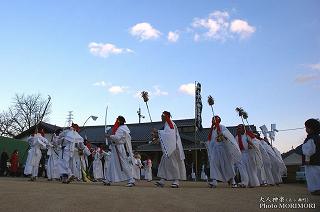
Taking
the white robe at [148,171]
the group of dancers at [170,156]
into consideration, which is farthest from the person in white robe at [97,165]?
the white robe at [148,171]

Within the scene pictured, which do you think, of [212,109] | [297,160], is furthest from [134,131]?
[212,109]

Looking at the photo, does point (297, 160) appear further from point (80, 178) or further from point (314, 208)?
point (314, 208)

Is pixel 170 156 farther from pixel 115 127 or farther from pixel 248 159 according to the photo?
pixel 248 159

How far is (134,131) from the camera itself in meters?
45.2

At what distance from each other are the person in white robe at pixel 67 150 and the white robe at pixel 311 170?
302 inches

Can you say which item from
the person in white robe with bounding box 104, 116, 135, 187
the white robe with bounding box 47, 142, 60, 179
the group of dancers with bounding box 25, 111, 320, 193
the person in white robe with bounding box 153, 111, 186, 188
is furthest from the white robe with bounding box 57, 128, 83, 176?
the person in white robe with bounding box 153, 111, 186, 188

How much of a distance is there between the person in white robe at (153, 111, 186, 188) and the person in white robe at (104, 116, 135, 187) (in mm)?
917

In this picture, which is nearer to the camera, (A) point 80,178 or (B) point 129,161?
(B) point 129,161

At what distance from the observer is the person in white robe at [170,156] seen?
10.8m

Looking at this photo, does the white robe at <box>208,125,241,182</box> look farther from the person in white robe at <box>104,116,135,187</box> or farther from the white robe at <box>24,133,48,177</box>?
the white robe at <box>24,133,48,177</box>

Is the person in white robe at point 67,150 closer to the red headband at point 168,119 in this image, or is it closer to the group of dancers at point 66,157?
the group of dancers at point 66,157

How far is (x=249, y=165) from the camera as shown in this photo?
1249 centimetres

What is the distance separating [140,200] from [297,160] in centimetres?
2565

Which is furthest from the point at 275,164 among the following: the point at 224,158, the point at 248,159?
the point at 224,158
